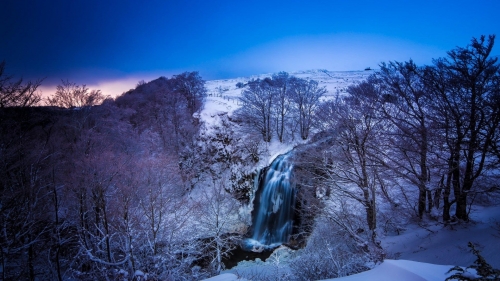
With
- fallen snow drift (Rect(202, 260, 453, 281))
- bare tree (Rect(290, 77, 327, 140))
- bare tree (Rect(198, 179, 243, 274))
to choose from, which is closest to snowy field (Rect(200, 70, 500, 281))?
fallen snow drift (Rect(202, 260, 453, 281))

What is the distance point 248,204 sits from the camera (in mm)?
21766

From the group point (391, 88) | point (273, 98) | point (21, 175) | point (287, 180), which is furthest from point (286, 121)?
point (21, 175)

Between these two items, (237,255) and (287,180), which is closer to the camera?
(237,255)

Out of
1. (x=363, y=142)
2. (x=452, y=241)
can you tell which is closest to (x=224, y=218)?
(x=363, y=142)

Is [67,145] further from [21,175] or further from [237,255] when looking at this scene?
[237,255]

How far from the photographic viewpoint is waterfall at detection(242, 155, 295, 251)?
19.2 meters

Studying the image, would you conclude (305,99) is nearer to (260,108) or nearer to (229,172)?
(260,108)

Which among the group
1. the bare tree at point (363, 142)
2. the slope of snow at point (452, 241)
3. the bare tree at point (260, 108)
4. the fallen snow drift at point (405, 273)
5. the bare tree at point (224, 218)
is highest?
the bare tree at point (260, 108)

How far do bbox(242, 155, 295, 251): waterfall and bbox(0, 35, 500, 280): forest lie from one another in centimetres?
87

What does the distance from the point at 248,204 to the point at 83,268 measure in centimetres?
1330

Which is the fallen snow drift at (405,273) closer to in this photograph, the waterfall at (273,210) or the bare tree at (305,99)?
the waterfall at (273,210)

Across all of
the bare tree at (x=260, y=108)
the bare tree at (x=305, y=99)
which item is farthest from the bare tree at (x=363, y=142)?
the bare tree at (x=260, y=108)

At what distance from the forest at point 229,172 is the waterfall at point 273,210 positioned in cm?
87

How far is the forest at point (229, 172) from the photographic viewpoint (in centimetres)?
935
